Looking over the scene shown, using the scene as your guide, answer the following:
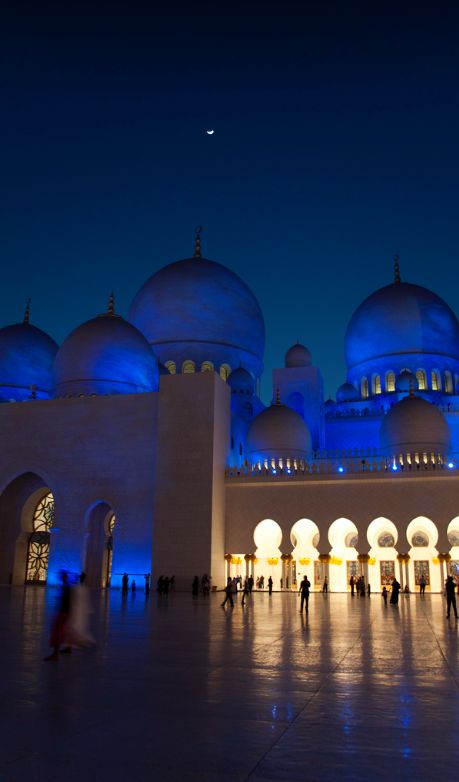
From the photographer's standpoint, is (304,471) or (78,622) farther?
(304,471)

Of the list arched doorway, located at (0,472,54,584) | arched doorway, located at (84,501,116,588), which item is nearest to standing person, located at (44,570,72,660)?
arched doorway, located at (84,501,116,588)

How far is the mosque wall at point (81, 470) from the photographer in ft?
65.7

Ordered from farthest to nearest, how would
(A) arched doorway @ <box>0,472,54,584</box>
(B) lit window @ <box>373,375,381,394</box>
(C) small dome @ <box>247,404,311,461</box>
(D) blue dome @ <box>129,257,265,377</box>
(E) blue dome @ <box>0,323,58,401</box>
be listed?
1. (B) lit window @ <box>373,375,381,394</box>
2. (E) blue dome @ <box>0,323,58,401</box>
3. (D) blue dome @ <box>129,257,265,377</box>
4. (A) arched doorway @ <box>0,472,54,584</box>
5. (C) small dome @ <box>247,404,311,461</box>

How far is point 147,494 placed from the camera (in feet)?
65.7

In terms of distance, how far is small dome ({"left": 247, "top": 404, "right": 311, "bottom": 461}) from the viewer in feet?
71.5

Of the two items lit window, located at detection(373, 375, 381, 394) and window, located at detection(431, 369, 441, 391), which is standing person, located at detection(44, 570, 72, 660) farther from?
lit window, located at detection(373, 375, 381, 394)

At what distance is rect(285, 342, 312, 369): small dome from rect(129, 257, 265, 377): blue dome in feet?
4.54

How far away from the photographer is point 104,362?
23.2m

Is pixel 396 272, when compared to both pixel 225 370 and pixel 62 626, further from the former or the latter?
pixel 62 626

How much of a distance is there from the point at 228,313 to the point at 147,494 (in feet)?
30.2

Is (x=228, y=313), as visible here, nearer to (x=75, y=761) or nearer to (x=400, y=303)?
(x=400, y=303)

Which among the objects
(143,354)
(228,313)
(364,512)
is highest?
(228,313)

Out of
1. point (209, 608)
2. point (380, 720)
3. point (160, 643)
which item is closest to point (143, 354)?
point (209, 608)

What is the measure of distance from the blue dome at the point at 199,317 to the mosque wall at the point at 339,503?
23.9 feet
